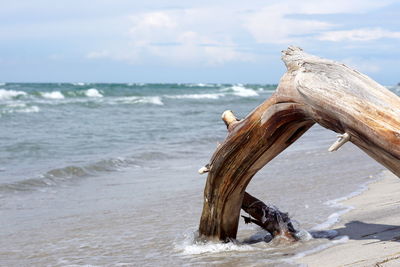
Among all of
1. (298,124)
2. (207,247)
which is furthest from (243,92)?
(298,124)

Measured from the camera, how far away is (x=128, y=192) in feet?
26.7

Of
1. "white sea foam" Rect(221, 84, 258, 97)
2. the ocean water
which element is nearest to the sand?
the ocean water

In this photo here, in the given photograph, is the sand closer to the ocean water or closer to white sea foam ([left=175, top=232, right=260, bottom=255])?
the ocean water

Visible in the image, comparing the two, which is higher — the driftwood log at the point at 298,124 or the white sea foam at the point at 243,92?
the white sea foam at the point at 243,92

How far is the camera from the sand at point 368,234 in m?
4.04

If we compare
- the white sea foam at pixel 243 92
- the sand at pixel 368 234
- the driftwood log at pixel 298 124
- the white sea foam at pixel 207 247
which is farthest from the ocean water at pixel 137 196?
the white sea foam at pixel 243 92

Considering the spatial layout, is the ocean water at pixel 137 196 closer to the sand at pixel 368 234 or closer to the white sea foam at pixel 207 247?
the white sea foam at pixel 207 247

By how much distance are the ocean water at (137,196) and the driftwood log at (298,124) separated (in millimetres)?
343

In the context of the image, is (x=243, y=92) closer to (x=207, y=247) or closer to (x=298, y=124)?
(x=207, y=247)

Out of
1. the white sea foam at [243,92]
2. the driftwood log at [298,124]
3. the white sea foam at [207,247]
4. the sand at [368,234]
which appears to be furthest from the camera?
the white sea foam at [243,92]

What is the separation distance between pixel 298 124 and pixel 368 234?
111 cm

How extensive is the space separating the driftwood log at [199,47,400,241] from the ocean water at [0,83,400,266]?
0.34 m

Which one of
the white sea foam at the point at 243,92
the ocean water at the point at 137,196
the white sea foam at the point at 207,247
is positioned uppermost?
the white sea foam at the point at 243,92

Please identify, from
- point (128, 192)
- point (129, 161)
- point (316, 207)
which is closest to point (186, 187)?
point (128, 192)
